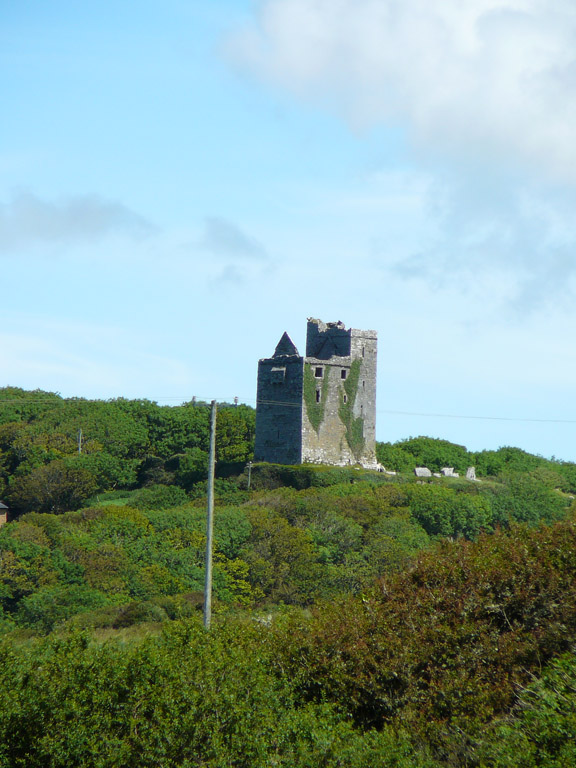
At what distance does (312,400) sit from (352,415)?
3029mm

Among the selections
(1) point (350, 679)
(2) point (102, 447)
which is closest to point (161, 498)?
(2) point (102, 447)

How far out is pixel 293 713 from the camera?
1548cm

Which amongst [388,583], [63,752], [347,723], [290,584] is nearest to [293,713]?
[347,723]

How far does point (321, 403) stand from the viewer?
58656 mm

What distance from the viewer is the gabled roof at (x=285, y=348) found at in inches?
2380

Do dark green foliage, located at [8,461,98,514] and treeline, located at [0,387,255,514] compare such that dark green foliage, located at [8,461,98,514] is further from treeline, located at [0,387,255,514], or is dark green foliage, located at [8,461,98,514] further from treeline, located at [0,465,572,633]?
treeline, located at [0,465,572,633]

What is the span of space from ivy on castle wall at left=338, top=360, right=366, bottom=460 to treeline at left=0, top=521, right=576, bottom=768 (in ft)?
133

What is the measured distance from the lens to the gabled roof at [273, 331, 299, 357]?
198ft

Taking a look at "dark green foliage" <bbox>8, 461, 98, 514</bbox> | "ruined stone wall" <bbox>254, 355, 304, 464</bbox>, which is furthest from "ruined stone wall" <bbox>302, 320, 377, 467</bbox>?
"dark green foliage" <bbox>8, 461, 98, 514</bbox>

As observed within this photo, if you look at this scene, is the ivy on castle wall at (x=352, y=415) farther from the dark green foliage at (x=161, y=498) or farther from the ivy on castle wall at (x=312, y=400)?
the dark green foliage at (x=161, y=498)

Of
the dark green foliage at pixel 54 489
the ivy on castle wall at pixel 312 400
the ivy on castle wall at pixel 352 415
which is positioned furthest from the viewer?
the dark green foliage at pixel 54 489

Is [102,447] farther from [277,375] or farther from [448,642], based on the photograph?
[448,642]

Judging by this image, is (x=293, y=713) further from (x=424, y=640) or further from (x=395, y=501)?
(x=395, y=501)

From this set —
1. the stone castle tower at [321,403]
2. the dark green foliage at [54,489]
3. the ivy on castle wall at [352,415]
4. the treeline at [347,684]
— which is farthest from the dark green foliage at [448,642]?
the dark green foliage at [54,489]
